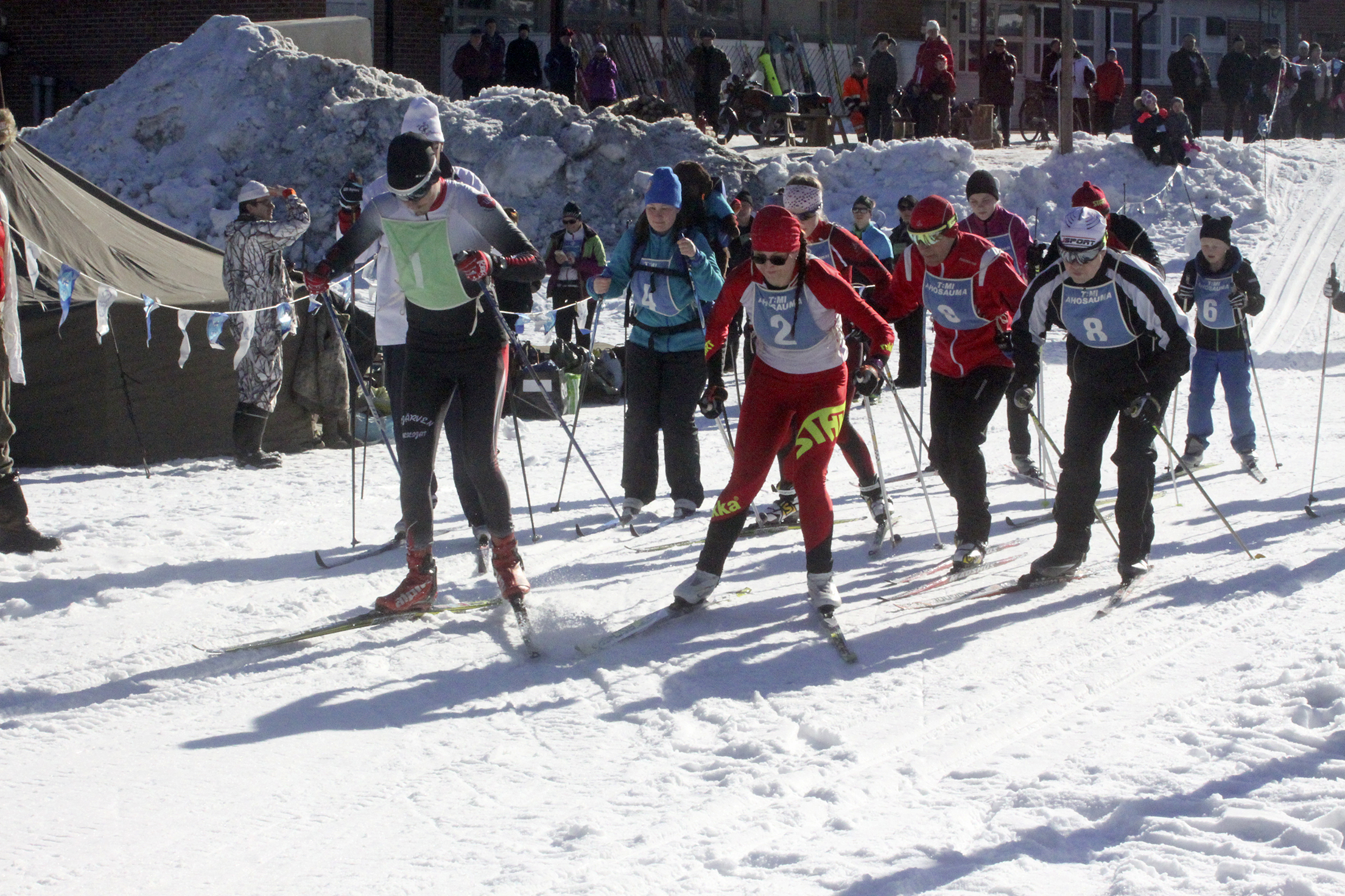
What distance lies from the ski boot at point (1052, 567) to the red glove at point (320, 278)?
131 inches

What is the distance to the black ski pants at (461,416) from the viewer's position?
17.3 ft

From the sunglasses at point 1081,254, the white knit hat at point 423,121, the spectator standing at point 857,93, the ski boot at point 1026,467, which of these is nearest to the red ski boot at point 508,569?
the white knit hat at point 423,121

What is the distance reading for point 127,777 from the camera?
391cm

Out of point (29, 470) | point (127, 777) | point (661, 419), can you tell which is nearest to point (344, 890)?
point (127, 777)

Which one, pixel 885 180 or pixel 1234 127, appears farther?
pixel 1234 127

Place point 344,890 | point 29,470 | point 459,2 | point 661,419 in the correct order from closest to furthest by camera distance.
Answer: point 344,890, point 661,419, point 29,470, point 459,2

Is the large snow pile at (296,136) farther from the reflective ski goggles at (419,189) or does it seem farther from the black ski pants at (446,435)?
the reflective ski goggles at (419,189)

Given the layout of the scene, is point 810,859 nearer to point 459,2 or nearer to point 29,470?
point 29,470

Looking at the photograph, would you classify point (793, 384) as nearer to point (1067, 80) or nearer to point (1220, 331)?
point (1220, 331)

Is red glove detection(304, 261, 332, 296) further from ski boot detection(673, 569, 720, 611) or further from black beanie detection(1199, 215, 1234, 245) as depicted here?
black beanie detection(1199, 215, 1234, 245)

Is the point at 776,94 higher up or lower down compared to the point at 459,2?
lower down

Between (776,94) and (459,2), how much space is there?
569 centimetres

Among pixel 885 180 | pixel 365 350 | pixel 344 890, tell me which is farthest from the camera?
pixel 885 180

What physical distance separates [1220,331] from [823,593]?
481cm
